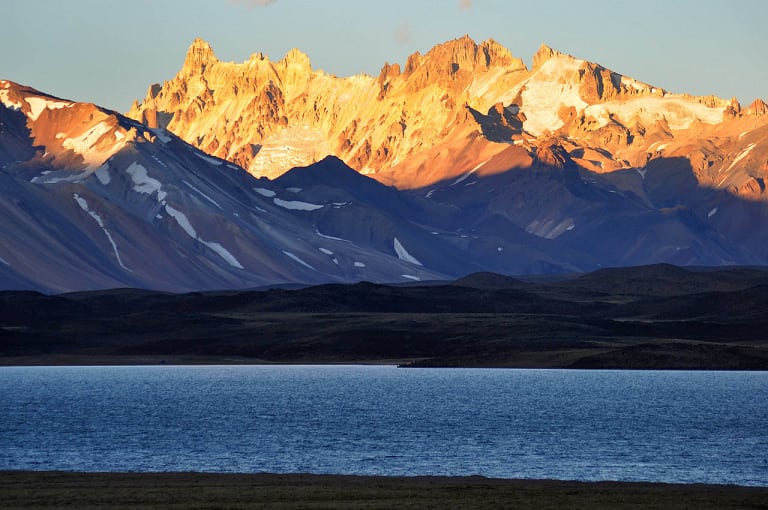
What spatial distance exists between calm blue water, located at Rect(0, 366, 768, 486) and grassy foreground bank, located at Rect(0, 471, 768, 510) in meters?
4.89

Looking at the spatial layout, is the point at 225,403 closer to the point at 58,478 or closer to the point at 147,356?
the point at 58,478

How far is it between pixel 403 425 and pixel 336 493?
116 feet

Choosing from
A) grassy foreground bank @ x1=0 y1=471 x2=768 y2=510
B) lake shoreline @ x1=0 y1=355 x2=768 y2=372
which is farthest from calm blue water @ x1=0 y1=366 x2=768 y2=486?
lake shoreline @ x1=0 y1=355 x2=768 y2=372

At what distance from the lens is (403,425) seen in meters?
92.9

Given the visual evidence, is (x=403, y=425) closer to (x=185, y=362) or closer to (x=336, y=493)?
(x=336, y=493)

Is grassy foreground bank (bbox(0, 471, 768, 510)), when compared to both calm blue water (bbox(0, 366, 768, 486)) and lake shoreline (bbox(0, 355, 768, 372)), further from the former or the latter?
lake shoreline (bbox(0, 355, 768, 372))

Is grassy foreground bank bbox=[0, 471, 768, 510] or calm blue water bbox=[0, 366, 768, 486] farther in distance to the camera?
calm blue water bbox=[0, 366, 768, 486]

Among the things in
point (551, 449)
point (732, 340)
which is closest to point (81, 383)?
point (551, 449)

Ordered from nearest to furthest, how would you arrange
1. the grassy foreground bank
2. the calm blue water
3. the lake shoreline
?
the grassy foreground bank → the calm blue water → the lake shoreline

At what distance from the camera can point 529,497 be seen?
56.8 meters

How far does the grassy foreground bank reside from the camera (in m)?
54.3

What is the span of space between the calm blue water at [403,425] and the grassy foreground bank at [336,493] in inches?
192

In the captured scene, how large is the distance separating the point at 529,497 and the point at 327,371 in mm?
108615

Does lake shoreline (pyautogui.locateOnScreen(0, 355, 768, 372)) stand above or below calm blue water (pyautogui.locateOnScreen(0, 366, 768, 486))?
below
